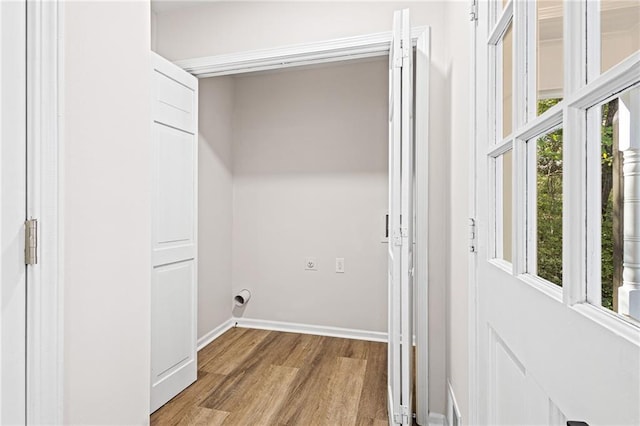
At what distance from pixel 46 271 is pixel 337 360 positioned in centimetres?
216

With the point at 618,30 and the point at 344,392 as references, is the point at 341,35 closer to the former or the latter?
the point at 618,30

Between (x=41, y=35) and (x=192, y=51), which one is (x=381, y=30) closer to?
(x=192, y=51)

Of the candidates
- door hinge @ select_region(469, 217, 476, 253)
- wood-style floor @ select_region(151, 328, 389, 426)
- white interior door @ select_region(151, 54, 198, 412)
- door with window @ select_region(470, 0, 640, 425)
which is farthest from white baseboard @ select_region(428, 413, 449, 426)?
white interior door @ select_region(151, 54, 198, 412)

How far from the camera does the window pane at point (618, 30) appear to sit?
0.42 m

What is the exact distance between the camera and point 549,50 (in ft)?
2.12

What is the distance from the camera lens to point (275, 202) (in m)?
3.38

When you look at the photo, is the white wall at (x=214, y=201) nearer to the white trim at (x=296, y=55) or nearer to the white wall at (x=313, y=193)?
the white wall at (x=313, y=193)

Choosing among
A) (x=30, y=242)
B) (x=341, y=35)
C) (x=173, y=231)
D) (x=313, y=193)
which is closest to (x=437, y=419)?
(x=173, y=231)

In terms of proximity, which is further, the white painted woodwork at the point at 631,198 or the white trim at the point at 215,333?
the white trim at the point at 215,333

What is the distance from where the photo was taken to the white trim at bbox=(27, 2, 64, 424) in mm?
881

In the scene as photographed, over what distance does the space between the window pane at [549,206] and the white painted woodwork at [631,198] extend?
163 millimetres

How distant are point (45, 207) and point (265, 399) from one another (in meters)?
1.67

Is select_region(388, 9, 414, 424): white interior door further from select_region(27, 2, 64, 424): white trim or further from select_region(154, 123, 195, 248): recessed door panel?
select_region(154, 123, 195, 248): recessed door panel

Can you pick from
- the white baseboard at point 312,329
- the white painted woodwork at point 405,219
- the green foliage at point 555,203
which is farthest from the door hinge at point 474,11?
the white baseboard at point 312,329
